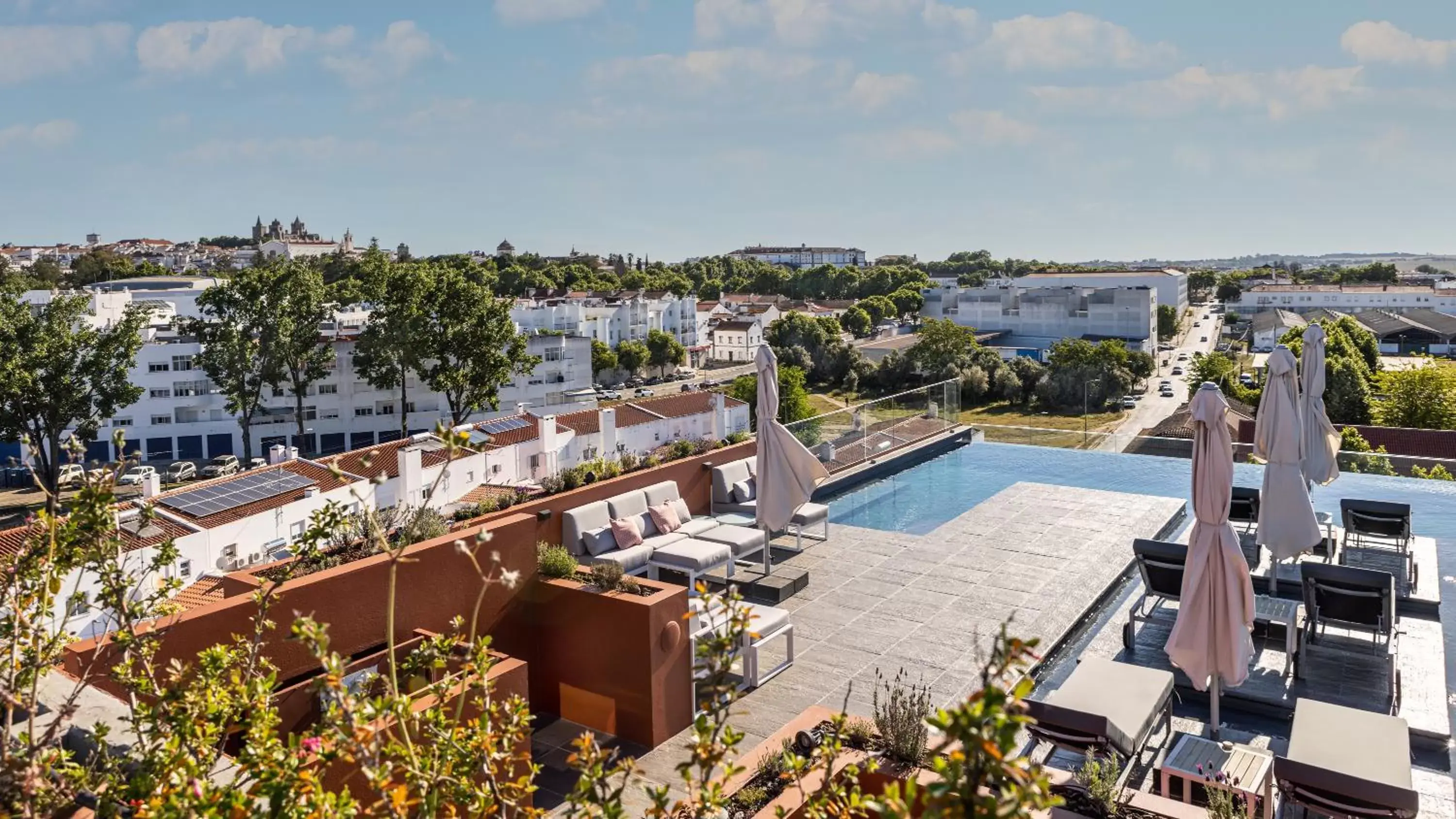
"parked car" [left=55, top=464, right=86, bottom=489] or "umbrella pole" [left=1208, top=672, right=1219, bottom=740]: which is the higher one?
"parked car" [left=55, top=464, right=86, bottom=489]

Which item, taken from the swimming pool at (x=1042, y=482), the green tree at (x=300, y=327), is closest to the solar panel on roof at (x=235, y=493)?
the swimming pool at (x=1042, y=482)

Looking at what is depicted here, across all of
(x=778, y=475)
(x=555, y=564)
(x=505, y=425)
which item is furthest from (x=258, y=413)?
(x=555, y=564)

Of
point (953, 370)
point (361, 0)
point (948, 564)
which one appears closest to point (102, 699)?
point (948, 564)

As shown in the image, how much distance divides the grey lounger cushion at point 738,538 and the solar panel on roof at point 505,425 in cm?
1096

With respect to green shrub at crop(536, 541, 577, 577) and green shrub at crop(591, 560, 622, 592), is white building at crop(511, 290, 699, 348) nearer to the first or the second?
green shrub at crop(536, 541, 577, 577)

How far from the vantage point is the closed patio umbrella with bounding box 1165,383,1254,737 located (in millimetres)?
5691

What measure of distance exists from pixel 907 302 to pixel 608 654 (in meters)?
89.6

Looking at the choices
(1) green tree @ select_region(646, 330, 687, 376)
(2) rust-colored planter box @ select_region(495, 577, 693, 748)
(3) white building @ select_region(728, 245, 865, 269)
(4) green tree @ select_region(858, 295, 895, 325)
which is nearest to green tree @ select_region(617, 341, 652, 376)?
(1) green tree @ select_region(646, 330, 687, 376)

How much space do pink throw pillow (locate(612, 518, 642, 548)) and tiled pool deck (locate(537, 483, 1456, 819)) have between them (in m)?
1.48

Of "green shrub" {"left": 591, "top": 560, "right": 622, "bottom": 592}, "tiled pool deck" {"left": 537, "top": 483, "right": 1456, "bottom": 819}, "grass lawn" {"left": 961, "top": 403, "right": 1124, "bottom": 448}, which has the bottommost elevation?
"grass lawn" {"left": 961, "top": 403, "right": 1124, "bottom": 448}

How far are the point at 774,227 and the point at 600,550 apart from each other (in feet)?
414

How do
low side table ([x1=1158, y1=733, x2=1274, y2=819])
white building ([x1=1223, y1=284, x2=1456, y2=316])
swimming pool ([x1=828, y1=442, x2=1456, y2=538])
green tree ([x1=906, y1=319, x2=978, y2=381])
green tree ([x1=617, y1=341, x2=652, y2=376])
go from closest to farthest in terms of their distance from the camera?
low side table ([x1=1158, y1=733, x2=1274, y2=819]) → swimming pool ([x1=828, y1=442, x2=1456, y2=538]) → green tree ([x1=906, y1=319, x2=978, y2=381]) → green tree ([x1=617, y1=341, x2=652, y2=376]) → white building ([x1=1223, y1=284, x2=1456, y2=316])

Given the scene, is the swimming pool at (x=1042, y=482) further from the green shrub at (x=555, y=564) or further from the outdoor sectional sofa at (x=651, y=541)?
the green shrub at (x=555, y=564)

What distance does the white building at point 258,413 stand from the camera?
42844mm
